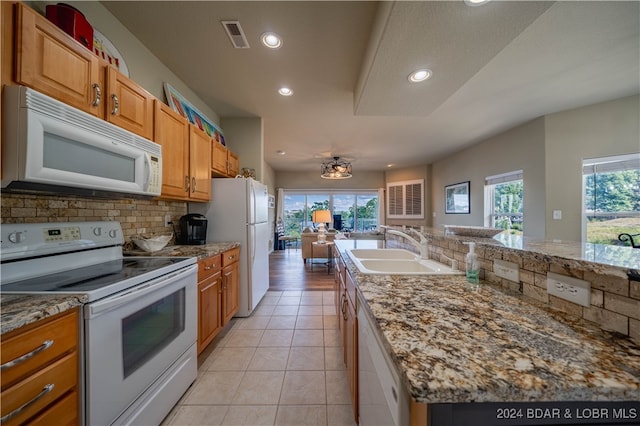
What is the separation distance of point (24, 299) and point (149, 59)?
Answer: 81.1 inches

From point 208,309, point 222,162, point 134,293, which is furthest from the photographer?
point 222,162

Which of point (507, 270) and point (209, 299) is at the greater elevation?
point (507, 270)

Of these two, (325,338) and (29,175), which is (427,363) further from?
(325,338)

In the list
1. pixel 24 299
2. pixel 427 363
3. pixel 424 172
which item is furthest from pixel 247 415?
pixel 424 172

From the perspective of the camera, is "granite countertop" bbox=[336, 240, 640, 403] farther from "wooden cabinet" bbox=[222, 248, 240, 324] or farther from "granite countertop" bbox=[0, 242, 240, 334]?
"wooden cabinet" bbox=[222, 248, 240, 324]

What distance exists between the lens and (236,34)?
1.75m

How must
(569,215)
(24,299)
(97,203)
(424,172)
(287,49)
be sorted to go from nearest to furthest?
1. (24,299)
2. (97,203)
3. (287,49)
4. (569,215)
5. (424,172)

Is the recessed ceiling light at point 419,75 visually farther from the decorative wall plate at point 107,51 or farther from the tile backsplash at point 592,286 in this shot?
the decorative wall plate at point 107,51

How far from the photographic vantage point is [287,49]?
192 centimetres

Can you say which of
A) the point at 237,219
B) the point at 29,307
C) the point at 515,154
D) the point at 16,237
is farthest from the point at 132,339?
the point at 515,154

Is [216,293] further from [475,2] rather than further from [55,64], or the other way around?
[475,2]

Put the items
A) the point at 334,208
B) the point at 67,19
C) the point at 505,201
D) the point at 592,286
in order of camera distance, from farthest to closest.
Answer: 1. the point at 334,208
2. the point at 505,201
3. the point at 67,19
4. the point at 592,286

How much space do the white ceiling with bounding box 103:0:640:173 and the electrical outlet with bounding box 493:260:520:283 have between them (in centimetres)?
126

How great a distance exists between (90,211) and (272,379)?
172 cm
